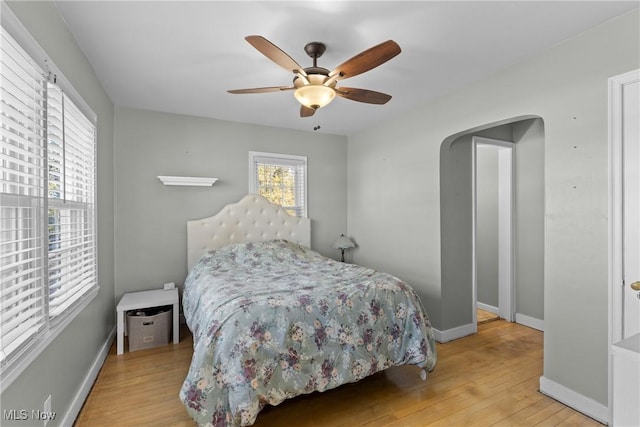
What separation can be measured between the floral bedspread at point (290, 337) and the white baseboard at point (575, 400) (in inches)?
33.1

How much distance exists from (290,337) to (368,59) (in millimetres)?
1776

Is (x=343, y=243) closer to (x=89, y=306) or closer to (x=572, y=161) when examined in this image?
(x=572, y=161)

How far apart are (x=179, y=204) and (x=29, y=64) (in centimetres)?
244

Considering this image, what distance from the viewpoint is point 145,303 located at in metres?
3.18

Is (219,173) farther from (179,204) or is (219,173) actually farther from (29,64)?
(29,64)

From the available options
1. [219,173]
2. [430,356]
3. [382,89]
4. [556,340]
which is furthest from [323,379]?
[219,173]

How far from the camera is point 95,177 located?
2672 mm

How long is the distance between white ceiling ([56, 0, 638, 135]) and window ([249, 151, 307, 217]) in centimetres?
128

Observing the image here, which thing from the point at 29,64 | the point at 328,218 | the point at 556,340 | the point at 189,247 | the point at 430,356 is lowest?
the point at 430,356

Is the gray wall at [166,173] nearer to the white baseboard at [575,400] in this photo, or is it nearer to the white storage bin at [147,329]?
the white storage bin at [147,329]

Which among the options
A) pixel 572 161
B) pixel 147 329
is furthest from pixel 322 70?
pixel 147 329

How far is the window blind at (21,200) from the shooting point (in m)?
1.30

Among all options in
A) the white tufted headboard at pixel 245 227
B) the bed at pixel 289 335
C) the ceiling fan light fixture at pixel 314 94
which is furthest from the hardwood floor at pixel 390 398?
the ceiling fan light fixture at pixel 314 94

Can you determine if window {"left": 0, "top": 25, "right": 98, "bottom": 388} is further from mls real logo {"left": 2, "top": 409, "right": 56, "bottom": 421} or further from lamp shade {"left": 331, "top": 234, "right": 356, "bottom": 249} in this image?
lamp shade {"left": 331, "top": 234, "right": 356, "bottom": 249}
